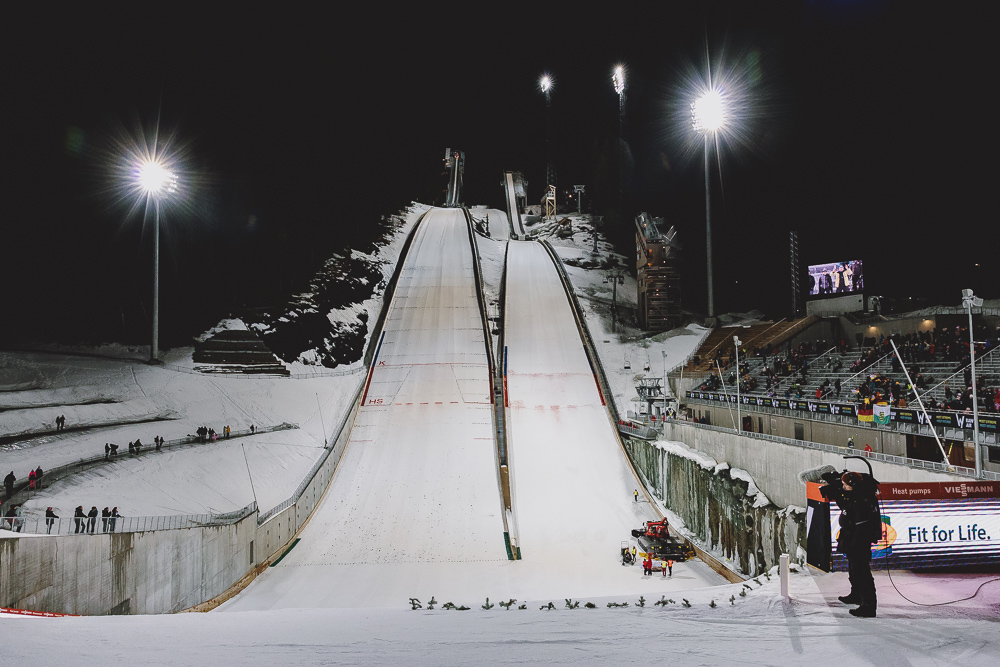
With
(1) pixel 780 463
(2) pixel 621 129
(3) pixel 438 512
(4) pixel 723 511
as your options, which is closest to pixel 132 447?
(3) pixel 438 512

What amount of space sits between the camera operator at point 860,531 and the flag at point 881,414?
10057mm

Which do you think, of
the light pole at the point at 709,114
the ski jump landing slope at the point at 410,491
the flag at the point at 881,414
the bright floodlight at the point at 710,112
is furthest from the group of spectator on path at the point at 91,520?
the bright floodlight at the point at 710,112

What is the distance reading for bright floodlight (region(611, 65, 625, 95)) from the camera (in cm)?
5094

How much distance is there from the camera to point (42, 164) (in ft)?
93.2

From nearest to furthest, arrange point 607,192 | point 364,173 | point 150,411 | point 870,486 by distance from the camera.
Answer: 1. point 870,486
2. point 150,411
3. point 364,173
4. point 607,192

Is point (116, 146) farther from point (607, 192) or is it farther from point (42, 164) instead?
point (607, 192)

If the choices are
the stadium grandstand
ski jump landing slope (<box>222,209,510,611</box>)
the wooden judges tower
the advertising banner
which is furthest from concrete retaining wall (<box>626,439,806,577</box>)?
the wooden judges tower

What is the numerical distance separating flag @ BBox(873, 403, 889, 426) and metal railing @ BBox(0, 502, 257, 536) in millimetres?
15739

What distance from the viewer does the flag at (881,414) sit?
13.3 m

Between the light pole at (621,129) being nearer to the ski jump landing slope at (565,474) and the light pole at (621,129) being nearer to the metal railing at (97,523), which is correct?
the ski jump landing slope at (565,474)

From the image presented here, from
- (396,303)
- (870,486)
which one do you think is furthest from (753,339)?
(870,486)

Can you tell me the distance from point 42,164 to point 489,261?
93.5 ft

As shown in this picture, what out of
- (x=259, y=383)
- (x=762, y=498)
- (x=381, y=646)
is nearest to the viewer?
(x=381, y=646)

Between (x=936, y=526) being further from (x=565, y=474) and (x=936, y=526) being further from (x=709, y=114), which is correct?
(x=709, y=114)
